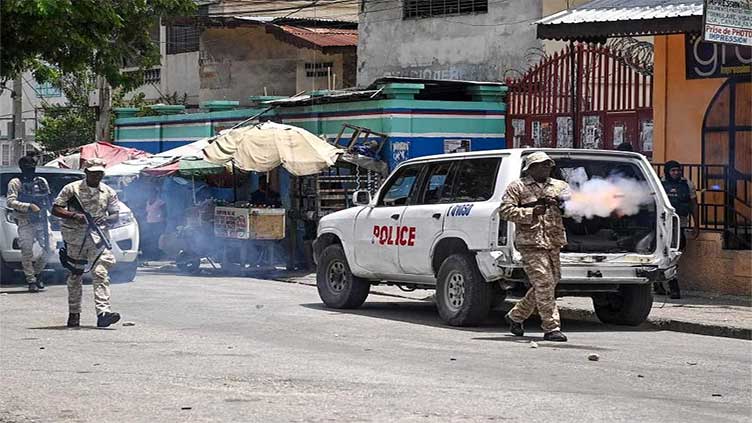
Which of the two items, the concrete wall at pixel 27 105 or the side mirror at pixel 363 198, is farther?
the concrete wall at pixel 27 105

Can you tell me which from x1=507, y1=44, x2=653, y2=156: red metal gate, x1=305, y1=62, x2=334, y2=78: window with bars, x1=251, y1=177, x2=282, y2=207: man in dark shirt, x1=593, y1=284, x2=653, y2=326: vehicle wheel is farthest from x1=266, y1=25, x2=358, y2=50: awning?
x1=593, y1=284, x2=653, y2=326: vehicle wheel

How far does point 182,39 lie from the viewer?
131 feet

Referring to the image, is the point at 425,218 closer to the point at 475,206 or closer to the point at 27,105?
the point at 475,206

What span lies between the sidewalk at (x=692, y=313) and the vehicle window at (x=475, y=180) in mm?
2491

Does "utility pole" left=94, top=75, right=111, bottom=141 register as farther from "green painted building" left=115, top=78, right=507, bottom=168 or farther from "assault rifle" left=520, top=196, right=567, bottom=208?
"assault rifle" left=520, top=196, right=567, bottom=208

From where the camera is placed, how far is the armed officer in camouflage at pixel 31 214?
18234mm

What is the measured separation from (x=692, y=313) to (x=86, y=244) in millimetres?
6771

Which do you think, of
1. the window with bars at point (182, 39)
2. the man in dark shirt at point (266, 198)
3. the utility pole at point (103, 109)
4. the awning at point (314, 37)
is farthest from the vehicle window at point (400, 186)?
the window with bars at point (182, 39)

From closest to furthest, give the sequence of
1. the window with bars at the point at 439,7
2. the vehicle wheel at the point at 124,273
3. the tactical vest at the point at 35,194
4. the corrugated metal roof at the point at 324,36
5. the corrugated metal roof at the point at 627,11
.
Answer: the corrugated metal roof at the point at 627,11 → the tactical vest at the point at 35,194 → the vehicle wheel at the point at 124,273 → the window with bars at the point at 439,7 → the corrugated metal roof at the point at 324,36

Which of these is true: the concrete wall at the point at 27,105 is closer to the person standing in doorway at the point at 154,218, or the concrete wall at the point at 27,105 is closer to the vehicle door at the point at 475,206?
the person standing in doorway at the point at 154,218

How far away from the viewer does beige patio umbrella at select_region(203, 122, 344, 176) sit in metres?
22.2

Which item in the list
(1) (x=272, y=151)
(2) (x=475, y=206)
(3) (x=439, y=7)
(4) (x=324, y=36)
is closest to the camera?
(2) (x=475, y=206)

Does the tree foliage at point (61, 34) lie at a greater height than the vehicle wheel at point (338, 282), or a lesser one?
greater

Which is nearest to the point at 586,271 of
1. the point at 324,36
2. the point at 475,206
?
the point at 475,206
